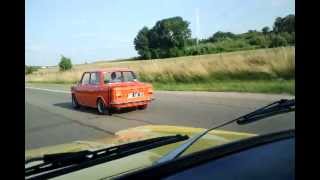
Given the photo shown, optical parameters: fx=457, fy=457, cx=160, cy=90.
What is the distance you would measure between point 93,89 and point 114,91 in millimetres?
1164

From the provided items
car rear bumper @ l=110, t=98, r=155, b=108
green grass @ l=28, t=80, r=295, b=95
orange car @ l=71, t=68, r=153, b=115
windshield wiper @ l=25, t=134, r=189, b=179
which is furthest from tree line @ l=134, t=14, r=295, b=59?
green grass @ l=28, t=80, r=295, b=95

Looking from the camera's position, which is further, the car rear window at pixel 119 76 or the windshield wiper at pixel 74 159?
the car rear window at pixel 119 76

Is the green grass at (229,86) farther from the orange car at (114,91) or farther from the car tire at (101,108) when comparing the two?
the car tire at (101,108)

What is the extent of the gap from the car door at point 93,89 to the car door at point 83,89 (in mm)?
226

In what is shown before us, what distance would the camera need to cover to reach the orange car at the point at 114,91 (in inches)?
443

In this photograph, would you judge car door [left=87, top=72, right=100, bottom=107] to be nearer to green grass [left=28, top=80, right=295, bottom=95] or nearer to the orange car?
the orange car

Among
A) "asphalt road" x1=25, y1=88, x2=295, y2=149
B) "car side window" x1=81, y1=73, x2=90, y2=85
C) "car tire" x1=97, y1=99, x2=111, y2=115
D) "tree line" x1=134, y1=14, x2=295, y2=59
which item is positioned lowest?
"asphalt road" x1=25, y1=88, x2=295, y2=149

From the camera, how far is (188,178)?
1.52 m

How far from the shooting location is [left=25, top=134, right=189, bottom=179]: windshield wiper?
1.64 metres

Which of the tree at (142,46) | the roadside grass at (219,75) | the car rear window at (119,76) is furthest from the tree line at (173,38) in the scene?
the roadside grass at (219,75)
